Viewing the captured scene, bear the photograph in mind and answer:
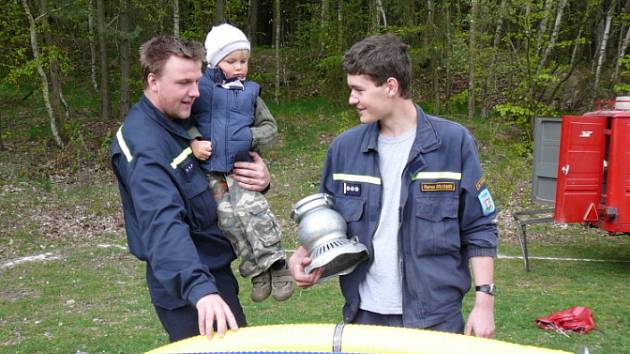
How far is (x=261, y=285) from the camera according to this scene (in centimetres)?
366

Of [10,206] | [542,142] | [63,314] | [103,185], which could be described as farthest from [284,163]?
[63,314]

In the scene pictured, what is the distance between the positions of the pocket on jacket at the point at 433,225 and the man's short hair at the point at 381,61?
18.1 inches

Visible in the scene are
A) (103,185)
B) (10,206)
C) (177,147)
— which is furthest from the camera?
(103,185)

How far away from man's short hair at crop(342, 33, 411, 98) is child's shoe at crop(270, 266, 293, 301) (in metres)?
1.03

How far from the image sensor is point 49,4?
18078mm

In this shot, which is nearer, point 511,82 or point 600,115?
point 600,115

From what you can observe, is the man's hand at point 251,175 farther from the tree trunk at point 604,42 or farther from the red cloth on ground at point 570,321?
the tree trunk at point 604,42

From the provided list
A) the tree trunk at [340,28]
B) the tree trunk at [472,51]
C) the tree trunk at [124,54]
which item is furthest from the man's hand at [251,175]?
the tree trunk at [340,28]

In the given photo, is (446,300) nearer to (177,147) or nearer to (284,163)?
(177,147)

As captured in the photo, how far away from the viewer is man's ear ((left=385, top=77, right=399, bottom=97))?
3127 millimetres

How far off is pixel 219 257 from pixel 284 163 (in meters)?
14.7

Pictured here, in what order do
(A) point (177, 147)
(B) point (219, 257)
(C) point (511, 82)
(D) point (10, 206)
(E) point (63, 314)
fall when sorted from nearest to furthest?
(A) point (177, 147) < (B) point (219, 257) < (E) point (63, 314) < (D) point (10, 206) < (C) point (511, 82)

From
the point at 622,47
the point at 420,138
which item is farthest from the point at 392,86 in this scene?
the point at 622,47

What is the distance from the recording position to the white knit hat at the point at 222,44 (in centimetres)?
357
